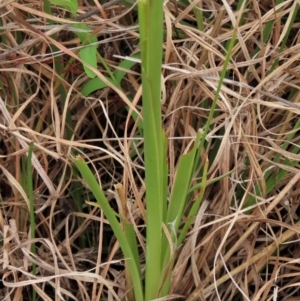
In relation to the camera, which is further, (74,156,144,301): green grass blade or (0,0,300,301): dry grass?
(0,0,300,301): dry grass

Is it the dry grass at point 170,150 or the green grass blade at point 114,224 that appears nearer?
the green grass blade at point 114,224

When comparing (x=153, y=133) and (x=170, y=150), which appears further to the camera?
(x=170, y=150)

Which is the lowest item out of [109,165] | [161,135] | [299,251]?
[299,251]

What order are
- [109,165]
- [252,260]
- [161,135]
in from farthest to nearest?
1. [109,165]
2. [252,260]
3. [161,135]

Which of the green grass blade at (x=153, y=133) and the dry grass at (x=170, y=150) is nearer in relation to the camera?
the green grass blade at (x=153, y=133)

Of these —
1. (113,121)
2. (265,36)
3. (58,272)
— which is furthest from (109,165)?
(265,36)

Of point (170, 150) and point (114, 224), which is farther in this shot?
point (170, 150)

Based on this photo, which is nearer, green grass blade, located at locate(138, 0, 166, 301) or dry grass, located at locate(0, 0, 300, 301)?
green grass blade, located at locate(138, 0, 166, 301)

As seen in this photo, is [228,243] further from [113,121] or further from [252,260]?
[113,121]
